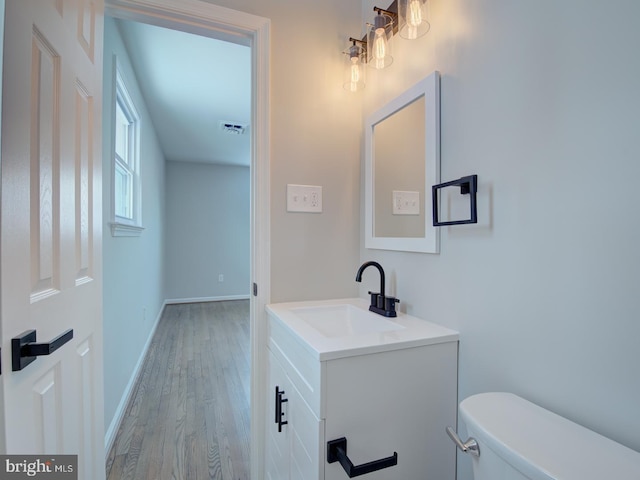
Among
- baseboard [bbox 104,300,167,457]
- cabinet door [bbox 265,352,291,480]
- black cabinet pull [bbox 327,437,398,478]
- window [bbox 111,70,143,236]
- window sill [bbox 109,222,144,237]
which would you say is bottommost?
baseboard [bbox 104,300,167,457]

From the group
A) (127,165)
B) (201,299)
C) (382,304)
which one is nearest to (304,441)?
(382,304)

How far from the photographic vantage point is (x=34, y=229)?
0.72 metres

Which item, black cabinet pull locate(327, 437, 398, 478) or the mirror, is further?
the mirror

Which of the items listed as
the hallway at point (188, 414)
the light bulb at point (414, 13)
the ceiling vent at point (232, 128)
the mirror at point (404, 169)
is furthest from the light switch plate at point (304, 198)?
the ceiling vent at point (232, 128)

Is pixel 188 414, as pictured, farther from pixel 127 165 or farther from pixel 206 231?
pixel 206 231

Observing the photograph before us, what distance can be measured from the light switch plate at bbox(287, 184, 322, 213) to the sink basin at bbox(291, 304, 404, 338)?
48 centimetres

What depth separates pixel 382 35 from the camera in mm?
1251

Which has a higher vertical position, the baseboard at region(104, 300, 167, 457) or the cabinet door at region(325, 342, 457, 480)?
the cabinet door at region(325, 342, 457, 480)

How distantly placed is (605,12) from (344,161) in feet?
3.44

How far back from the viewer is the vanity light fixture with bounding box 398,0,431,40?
1.06 metres

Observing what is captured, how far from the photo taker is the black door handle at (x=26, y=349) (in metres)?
0.63

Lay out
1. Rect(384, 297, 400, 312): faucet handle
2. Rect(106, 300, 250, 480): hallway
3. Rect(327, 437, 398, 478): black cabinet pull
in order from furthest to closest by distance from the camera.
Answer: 1. Rect(106, 300, 250, 480): hallway
2. Rect(384, 297, 400, 312): faucet handle
3. Rect(327, 437, 398, 478): black cabinet pull

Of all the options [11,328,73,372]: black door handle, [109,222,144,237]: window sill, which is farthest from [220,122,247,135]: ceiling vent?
[11,328,73,372]: black door handle

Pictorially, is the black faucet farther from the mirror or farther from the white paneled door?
the white paneled door
